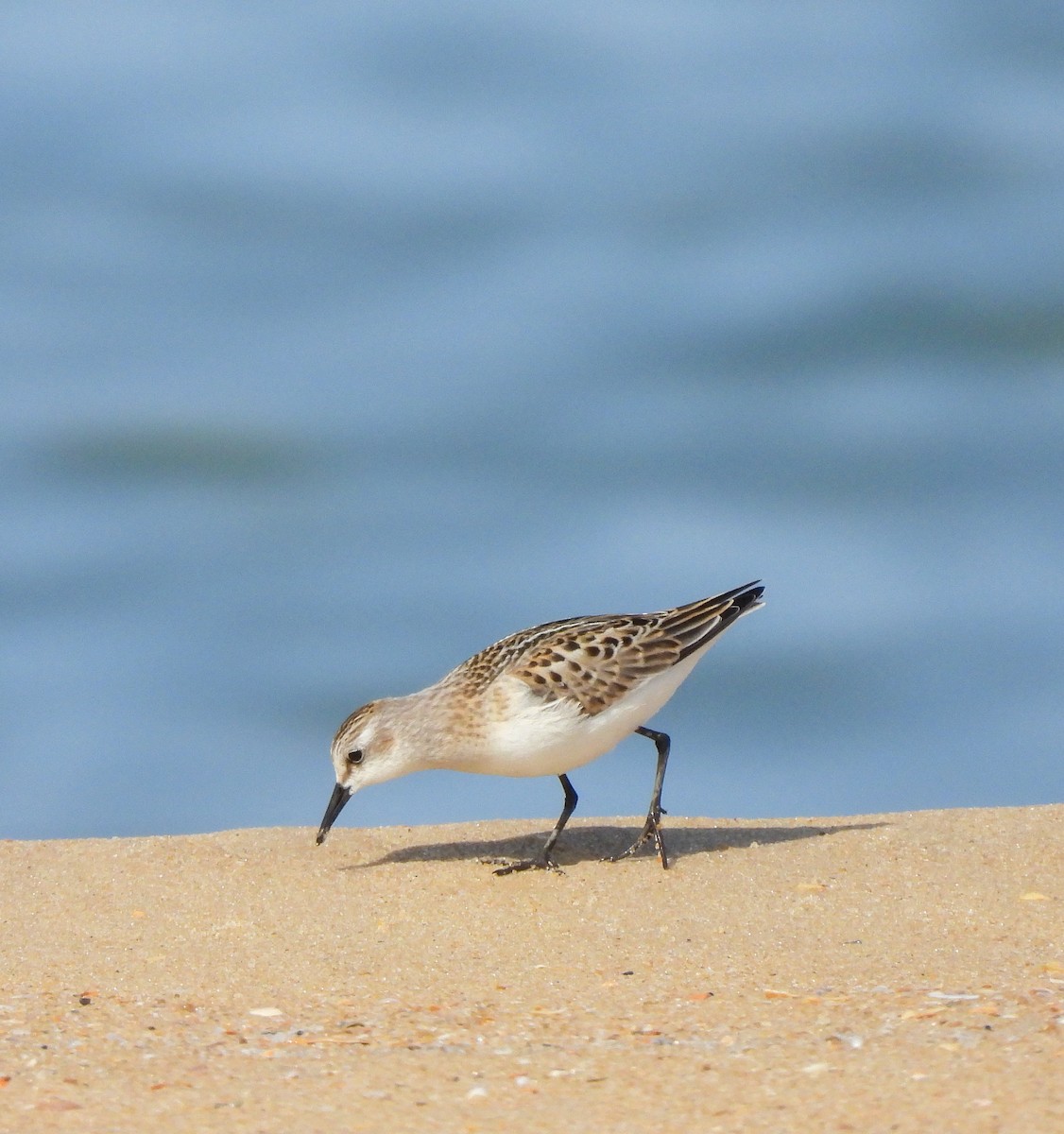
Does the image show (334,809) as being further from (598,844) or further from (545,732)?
(598,844)

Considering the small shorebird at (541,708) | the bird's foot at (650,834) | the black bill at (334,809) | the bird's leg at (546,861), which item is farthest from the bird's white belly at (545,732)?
the black bill at (334,809)

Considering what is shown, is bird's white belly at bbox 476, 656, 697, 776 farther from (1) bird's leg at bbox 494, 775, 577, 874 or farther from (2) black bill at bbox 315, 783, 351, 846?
(2) black bill at bbox 315, 783, 351, 846

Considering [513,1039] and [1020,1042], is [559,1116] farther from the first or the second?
[1020,1042]

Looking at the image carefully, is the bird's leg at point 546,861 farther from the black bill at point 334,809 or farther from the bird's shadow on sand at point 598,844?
the black bill at point 334,809

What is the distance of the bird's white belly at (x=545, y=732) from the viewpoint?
22.9ft

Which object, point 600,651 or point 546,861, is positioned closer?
point 546,861

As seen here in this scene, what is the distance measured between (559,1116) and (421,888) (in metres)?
2.61

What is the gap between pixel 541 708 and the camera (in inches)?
275

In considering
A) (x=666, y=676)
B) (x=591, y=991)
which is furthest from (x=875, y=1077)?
(x=666, y=676)

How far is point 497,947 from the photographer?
606cm

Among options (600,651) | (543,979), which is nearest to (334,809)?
(600,651)

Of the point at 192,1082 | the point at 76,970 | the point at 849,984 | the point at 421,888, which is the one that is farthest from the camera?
the point at 421,888

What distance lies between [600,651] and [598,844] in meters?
0.81

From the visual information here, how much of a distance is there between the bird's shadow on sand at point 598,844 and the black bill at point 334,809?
6.8 inches
